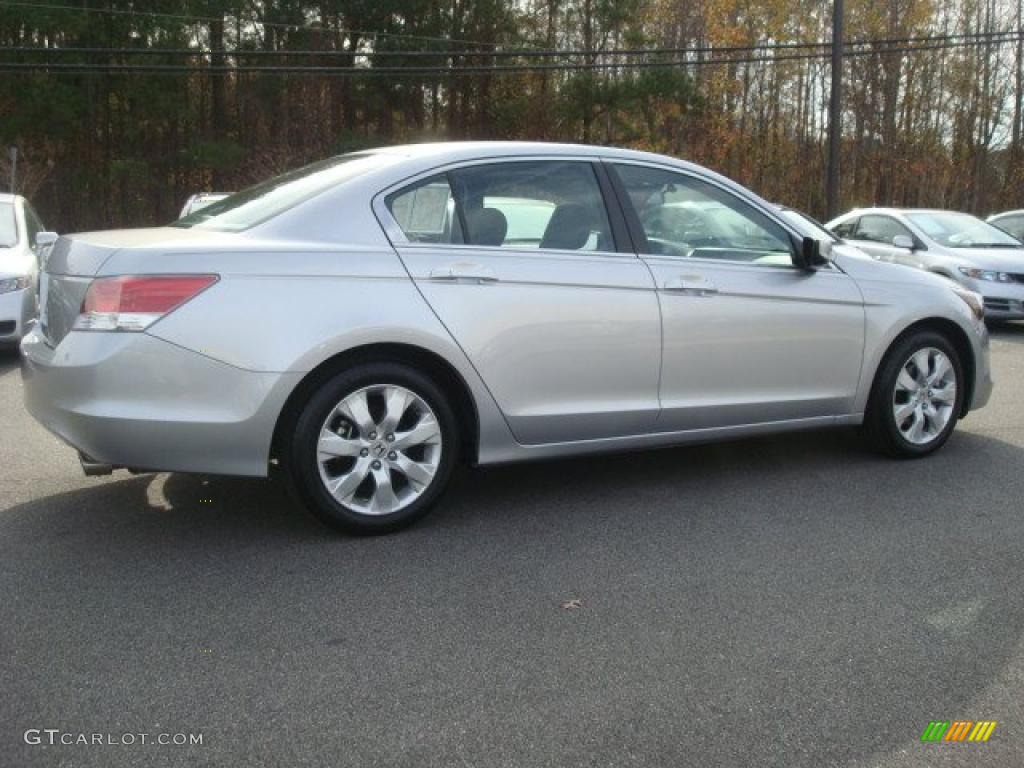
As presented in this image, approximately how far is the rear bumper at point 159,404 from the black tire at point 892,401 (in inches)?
127

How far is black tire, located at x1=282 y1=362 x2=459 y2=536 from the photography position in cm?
416

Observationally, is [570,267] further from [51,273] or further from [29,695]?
[29,695]

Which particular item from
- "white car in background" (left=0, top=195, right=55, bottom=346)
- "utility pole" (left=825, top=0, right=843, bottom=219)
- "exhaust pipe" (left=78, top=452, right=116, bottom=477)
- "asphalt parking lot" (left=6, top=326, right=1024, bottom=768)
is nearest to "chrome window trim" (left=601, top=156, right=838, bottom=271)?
"asphalt parking lot" (left=6, top=326, right=1024, bottom=768)

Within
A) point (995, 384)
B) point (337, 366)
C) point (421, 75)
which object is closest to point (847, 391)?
Result: point (337, 366)

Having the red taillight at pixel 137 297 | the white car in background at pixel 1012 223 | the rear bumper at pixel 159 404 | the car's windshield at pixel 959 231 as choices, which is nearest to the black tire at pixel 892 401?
the rear bumper at pixel 159 404

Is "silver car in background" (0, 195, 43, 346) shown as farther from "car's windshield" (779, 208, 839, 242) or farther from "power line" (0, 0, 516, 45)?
"power line" (0, 0, 516, 45)

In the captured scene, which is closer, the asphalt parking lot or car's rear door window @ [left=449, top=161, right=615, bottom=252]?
the asphalt parking lot

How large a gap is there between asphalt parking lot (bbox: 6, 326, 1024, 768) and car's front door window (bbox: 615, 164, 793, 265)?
117 centimetres

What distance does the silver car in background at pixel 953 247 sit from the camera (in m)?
12.1

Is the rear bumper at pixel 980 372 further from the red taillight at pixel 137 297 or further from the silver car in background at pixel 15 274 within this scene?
the silver car in background at pixel 15 274

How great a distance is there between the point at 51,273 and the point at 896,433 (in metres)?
4.26

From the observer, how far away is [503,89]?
36281 mm

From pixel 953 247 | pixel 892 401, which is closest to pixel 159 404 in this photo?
pixel 892 401

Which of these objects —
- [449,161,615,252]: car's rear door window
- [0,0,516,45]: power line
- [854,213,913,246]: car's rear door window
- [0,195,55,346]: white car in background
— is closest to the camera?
[449,161,615,252]: car's rear door window
